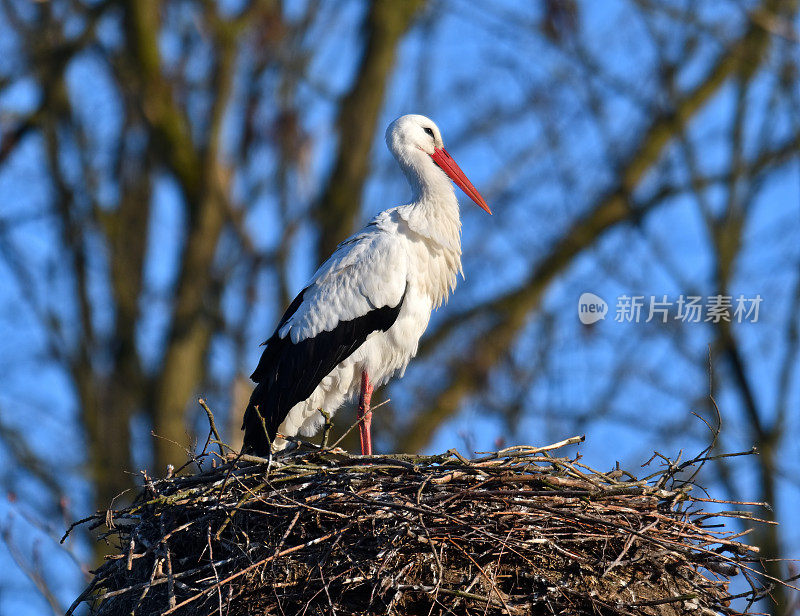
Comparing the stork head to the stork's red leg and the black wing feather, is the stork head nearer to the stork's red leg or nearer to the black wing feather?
the black wing feather

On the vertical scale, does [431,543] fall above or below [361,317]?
below

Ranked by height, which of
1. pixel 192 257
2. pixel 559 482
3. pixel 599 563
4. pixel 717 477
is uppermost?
pixel 192 257

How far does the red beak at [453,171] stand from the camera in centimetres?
716

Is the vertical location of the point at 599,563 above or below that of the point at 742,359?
below

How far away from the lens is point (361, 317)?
6.41 meters

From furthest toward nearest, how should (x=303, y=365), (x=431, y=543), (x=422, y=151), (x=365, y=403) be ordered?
(x=422, y=151)
(x=365, y=403)
(x=303, y=365)
(x=431, y=543)

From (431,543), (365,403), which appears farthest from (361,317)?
(431,543)

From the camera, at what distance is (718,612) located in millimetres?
4602

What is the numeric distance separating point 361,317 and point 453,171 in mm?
1334

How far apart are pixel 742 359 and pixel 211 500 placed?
7266 millimetres

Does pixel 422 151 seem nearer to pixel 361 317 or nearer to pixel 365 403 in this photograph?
pixel 361 317

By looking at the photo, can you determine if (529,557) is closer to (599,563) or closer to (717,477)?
(599,563)

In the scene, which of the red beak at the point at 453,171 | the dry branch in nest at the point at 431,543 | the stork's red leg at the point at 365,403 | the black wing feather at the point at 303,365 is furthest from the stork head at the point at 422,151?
the dry branch in nest at the point at 431,543

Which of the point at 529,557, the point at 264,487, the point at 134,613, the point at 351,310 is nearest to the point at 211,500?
the point at 264,487
